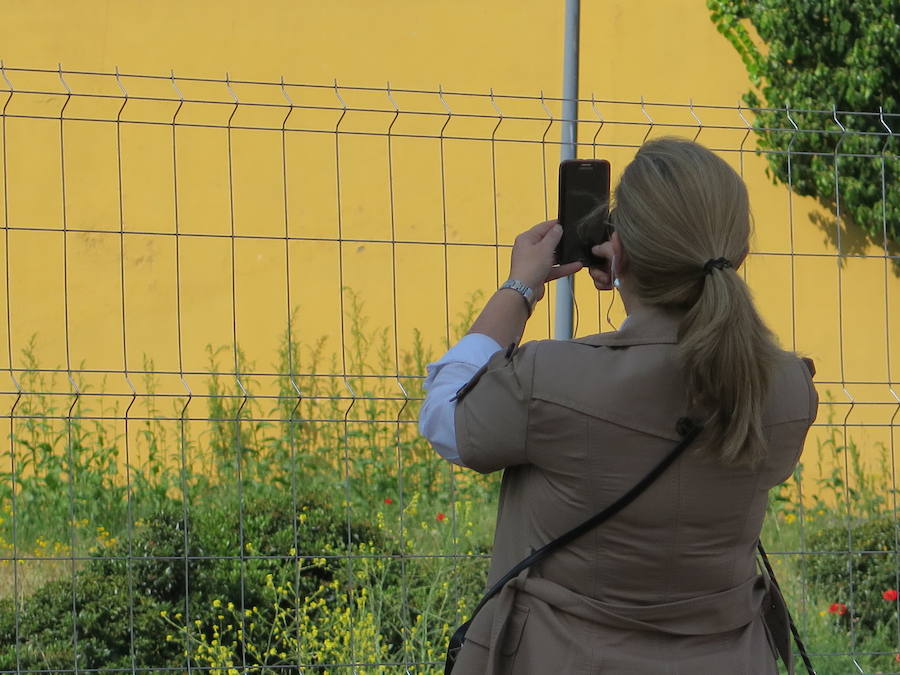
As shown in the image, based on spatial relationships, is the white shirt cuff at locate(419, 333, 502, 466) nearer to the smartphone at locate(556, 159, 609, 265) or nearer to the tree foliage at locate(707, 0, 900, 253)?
the smartphone at locate(556, 159, 609, 265)

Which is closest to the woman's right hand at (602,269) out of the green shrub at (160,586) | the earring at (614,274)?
the earring at (614,274)

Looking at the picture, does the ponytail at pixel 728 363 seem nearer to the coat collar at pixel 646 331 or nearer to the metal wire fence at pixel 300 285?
the coat collar at pixel 646 331

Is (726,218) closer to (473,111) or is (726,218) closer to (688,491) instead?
(688,491)

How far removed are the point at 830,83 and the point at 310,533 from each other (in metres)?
4.34

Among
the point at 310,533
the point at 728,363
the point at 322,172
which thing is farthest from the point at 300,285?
the point at 728,363

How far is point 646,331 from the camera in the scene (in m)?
1.79

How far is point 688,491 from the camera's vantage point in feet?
5.77

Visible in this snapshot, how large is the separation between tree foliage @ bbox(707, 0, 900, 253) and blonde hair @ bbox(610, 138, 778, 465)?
560 cm

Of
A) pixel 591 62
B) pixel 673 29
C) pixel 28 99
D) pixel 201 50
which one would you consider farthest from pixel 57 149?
pixel 673 29

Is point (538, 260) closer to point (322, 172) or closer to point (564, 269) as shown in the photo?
point (564, 269)

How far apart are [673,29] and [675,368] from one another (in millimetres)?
6253

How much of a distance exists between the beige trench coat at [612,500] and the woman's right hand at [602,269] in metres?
0.19

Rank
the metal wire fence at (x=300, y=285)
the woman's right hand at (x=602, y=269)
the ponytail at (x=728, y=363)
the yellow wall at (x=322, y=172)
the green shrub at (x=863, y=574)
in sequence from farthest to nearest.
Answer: the yellow wall at (x=322, y=172), the metal wire fence at (x=300, y=285), the green shrub at (x=863, y=574), the woman's right hand at (x=602, y=269), the ponytail at (x=728, y=363)

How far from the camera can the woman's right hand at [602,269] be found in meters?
1.96
